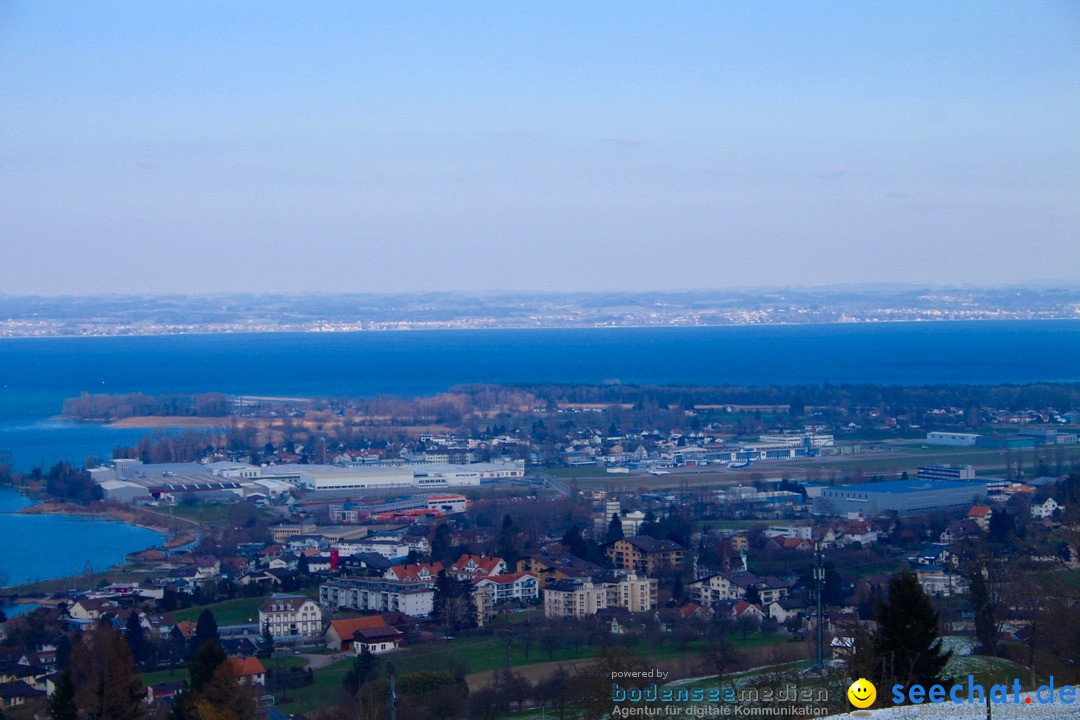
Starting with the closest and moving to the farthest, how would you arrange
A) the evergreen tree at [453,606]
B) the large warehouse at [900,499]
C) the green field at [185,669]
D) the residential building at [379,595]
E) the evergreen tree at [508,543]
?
the green field at [185,669], the evergreen tree at [453,606], the residential building at [379,595], the evergreen tree at [508,543], the large warehouse at [900,499]

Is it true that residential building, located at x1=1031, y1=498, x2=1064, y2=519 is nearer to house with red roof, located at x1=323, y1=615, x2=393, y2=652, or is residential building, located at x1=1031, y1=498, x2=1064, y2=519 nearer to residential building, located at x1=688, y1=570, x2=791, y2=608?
residential building, located at x1=688, y1=570, x2=791, y2=608

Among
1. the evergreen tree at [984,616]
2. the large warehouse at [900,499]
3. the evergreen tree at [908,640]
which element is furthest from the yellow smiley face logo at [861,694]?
the large warehouse at [900,499]

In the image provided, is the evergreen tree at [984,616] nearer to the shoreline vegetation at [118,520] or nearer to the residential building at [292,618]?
the residential building at [292,618]

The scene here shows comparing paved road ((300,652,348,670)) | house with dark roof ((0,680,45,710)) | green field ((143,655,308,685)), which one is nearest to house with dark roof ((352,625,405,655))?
paved road ((300,652,348,670))

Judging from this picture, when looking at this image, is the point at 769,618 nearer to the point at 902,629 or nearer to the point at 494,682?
the point at 494,682

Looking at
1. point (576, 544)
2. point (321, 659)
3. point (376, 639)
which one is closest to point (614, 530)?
point (576, 544)
